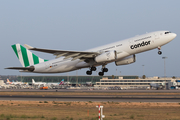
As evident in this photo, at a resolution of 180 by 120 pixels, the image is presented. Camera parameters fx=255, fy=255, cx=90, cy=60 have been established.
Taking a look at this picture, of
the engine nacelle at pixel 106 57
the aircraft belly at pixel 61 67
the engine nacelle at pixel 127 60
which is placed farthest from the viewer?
the aircraft belly at pixel 61 67

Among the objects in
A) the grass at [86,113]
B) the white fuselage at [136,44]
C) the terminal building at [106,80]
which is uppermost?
the white fuselage at [136,44]

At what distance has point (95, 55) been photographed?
148ft

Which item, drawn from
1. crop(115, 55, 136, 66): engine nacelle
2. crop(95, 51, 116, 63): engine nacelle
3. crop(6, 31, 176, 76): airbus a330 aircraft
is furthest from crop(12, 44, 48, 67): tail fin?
crop(115, 55, 136, 66): engine nacelle

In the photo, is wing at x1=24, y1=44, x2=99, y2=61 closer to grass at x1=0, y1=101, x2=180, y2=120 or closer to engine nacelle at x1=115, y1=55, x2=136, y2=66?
engine nacelle at x1=115, y1=55, x2=136, y2=66

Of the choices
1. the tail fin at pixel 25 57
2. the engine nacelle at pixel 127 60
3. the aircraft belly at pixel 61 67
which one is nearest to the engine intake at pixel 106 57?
the engine nacelle at pixel 127 60

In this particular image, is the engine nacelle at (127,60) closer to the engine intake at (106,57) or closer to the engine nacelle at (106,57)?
the engine intake at (106,57)

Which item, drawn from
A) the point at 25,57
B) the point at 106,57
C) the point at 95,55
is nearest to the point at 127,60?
the point at 106,57

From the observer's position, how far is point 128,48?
4228cm

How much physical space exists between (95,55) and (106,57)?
2.84m

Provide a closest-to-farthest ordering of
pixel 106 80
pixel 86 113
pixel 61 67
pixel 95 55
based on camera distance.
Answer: pixel 86 113, pixel 95 55, pixel 61 67, pixel 106 80

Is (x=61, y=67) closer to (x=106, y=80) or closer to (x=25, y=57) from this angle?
(x=25, y=57)

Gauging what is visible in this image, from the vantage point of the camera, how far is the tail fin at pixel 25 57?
53.3 metres

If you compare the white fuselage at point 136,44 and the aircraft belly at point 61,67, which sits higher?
the white fuselage at point 136,44

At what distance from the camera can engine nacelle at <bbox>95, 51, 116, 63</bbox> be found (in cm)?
4262
